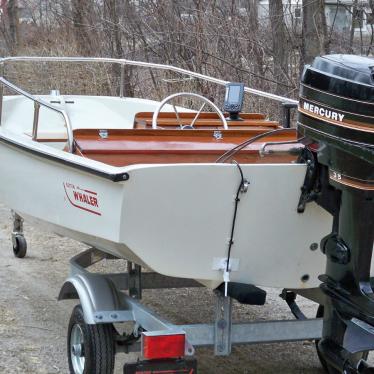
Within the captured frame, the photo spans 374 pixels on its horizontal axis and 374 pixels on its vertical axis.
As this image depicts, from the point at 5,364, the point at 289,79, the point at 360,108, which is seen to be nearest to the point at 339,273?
the point at 360,108

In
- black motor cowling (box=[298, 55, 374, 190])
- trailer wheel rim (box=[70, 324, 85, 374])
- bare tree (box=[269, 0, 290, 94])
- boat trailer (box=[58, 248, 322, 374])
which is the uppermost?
black motor cowling (box=[298, 55, 374, 190])

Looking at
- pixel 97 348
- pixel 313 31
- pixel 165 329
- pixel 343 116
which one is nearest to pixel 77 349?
pixel 97 348

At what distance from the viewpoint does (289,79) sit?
9.89m

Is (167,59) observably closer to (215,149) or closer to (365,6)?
(365,6)

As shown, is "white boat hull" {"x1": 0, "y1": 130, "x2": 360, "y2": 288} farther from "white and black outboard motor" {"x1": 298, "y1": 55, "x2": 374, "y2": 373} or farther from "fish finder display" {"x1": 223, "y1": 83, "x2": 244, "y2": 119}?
"fish finder display" {"x1": 223, "y1": 83, "x2": 244, "y2": 119}

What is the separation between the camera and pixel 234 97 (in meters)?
5.62

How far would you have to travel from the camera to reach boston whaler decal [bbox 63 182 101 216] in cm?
380

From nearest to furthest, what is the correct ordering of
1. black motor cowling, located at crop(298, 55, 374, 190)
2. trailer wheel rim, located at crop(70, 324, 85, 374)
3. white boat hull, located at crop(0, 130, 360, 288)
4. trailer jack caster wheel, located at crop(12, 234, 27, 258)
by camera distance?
black motor cowling, located at crop(298, 55, 374, 190), white boat hull, located at crop(0, 130, 360, 288), trailer wheel rim, located at crop(70, 324, 85, 374), trailer jack caster wheel, located at crop(12, 234, 27, 258)

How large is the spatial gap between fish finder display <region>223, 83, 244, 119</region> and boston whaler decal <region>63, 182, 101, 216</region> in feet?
6.00

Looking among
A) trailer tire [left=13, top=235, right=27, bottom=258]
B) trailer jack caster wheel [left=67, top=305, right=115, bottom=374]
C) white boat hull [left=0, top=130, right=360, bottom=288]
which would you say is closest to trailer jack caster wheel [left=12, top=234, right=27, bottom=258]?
trailer tire [left=13, top=235, right=27, bottom=258]

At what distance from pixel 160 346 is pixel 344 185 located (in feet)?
3.50

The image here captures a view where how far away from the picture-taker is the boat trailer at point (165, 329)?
3.66m

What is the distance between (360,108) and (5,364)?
8.33ft

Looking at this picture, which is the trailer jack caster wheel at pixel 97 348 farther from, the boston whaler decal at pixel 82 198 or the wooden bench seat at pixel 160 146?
the wooden bench seat at pixel 160 146
